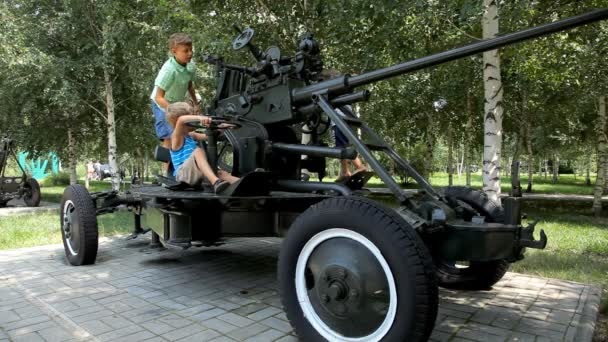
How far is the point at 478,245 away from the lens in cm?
278

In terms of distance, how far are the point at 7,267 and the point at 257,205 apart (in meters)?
3.23

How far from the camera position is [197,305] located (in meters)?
3.58

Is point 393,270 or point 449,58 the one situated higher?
point 449,58

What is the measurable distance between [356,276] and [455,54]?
1.46 m

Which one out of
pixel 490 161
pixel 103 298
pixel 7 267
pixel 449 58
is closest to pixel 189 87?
pixel 103 298

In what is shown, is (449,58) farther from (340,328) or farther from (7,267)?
(7,267)

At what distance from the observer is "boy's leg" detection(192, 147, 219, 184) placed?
3869mm

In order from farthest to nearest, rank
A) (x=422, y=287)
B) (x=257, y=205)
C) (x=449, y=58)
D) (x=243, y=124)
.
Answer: (x=243, y=124), (x=257, y=205), (x=449, y=58), (x=422, y=287)

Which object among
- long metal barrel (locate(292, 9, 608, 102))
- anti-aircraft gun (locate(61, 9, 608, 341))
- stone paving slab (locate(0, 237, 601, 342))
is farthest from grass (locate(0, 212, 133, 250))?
long metal barrel (locate(292, 9, 608, 102))

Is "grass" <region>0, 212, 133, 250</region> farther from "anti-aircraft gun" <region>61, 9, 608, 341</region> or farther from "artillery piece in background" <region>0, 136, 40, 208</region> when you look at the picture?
"artillery piece in background" <region>0, 136, 40, 208</region>

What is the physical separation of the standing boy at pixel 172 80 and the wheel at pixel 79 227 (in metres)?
1.07

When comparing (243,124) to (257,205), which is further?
(243,124)

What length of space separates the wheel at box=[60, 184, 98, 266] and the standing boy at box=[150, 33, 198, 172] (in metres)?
1.07

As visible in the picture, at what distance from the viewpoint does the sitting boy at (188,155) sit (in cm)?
384
